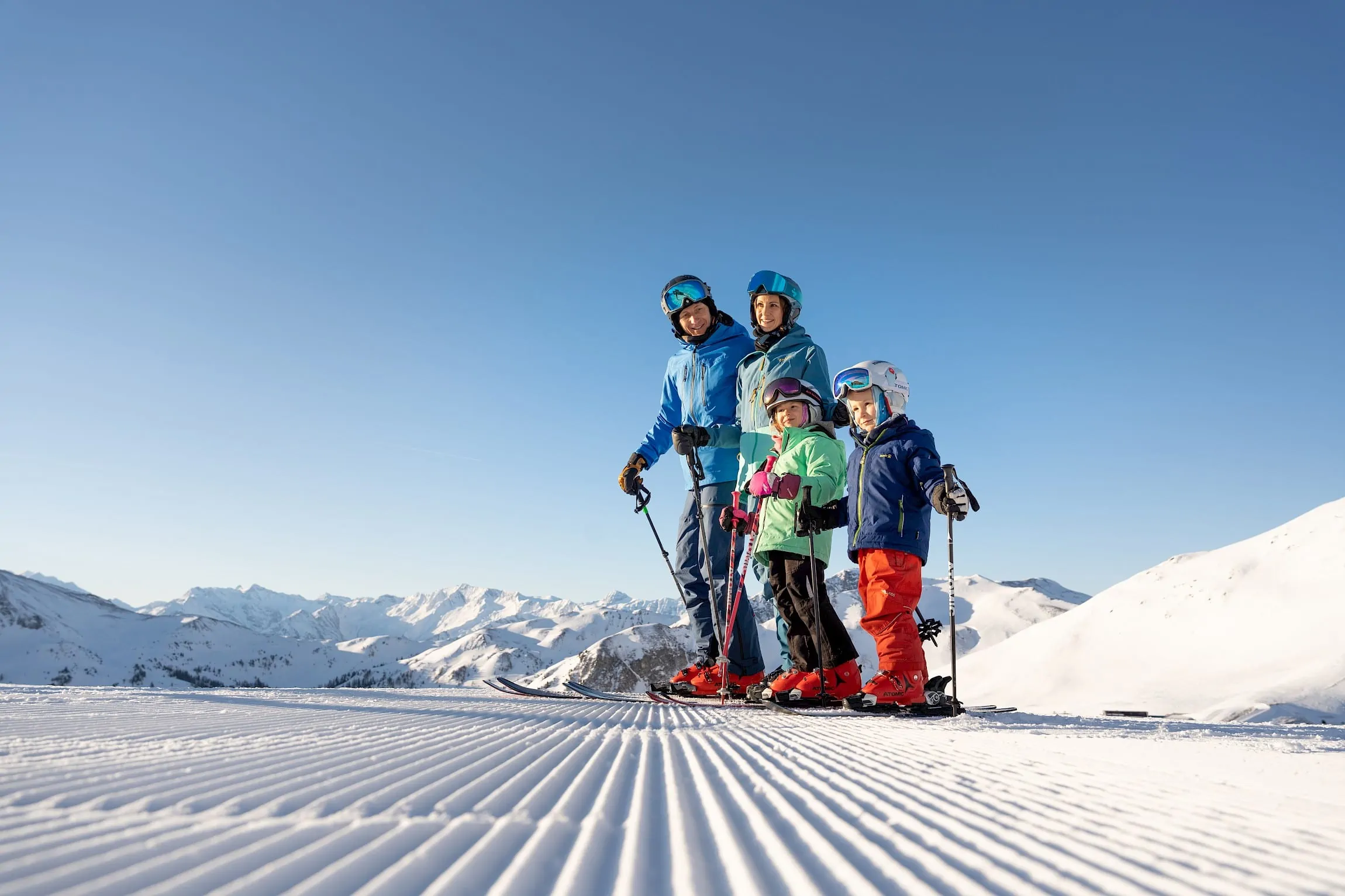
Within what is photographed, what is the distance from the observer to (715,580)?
18.8 ft

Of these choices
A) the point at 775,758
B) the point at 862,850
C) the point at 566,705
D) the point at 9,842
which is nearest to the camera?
the point at 9,842

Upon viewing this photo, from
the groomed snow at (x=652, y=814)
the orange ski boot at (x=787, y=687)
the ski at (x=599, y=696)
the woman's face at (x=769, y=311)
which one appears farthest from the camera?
the woman's face at (x=769, y=311)

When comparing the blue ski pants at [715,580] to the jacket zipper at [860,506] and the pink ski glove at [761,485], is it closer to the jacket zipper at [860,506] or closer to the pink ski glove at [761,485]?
the pink ski glove at [761,485]

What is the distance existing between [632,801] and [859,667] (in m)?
3.93

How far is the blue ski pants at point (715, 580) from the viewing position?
18.0 ft

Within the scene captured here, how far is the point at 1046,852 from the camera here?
3.42 ft

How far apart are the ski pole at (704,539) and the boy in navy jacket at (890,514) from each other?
1.25 metres

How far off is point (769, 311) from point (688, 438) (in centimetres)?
131

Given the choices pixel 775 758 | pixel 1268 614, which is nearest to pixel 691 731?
pixel 775 758

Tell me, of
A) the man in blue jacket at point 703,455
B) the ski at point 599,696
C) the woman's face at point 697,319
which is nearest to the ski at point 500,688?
the ski at point 599,696

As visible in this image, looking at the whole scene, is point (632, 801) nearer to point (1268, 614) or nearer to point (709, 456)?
point (709, 456)

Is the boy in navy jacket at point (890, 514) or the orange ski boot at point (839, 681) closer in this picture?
the boy in navy jacket at point (890, 514)

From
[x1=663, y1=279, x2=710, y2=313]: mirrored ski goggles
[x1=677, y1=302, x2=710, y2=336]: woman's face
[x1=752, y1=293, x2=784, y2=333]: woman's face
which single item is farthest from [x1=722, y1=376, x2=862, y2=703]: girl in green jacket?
[x1=663, y1=279, x2=710, y2=313]: mirrored ski goggles

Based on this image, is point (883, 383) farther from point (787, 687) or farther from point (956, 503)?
point (787, 687)
